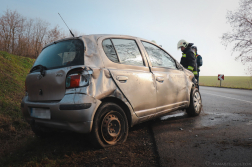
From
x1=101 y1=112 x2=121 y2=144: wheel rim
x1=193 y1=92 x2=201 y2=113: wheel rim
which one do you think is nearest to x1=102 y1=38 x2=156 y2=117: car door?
x1=101 y1=112 x2=121 y2=144: wheel rim

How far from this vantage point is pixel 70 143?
3.24 meters

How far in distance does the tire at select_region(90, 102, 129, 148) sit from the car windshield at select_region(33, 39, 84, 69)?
0.77 meters

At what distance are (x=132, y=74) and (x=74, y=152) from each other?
4.90 feet

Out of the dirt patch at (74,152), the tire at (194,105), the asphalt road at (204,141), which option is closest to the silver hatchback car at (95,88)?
the dirt patch at (74,152)

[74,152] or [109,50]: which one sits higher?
[109,50]

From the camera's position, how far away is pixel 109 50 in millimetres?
3176

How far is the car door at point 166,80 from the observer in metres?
3.86

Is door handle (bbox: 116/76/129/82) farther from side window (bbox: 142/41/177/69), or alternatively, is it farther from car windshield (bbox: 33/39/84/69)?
side window (bbox: 142/41/177/69)

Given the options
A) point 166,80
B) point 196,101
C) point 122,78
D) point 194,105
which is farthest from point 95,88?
point 196,101

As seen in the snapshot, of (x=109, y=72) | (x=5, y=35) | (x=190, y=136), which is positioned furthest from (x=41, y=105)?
(x=5, y=35)

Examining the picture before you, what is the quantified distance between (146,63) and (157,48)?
74 cm

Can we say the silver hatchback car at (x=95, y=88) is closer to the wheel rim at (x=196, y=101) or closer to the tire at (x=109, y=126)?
the tire at (x=109, y=126)

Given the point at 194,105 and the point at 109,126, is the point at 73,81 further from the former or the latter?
the point at 194,105

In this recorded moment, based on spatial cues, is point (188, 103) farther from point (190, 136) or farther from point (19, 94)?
point (19, 94)
